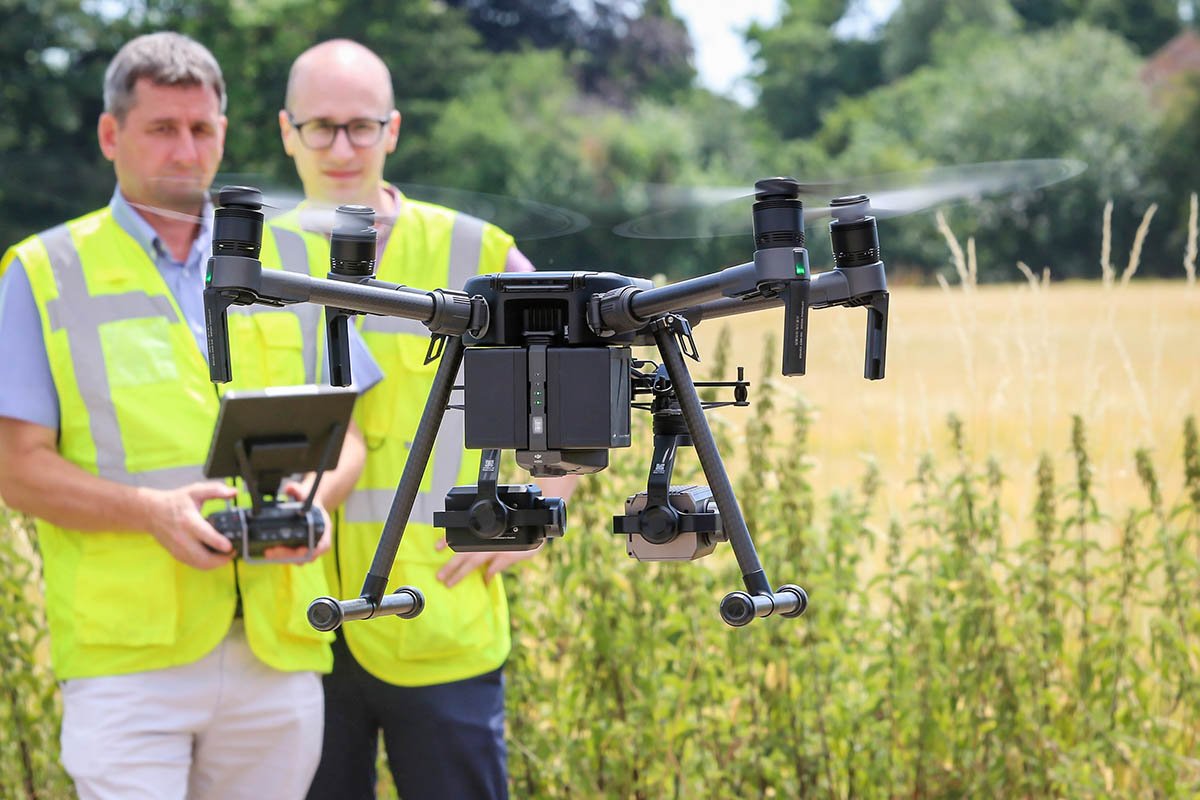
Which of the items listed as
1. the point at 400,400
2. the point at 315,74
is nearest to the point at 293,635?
the point at 400,400

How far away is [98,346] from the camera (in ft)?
10.3

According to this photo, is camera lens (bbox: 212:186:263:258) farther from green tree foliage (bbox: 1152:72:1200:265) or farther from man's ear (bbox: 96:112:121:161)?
green tree foliage (bbox: 1152:72:1200:265)

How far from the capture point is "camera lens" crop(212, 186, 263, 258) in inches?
58.2

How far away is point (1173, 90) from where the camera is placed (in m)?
49.5

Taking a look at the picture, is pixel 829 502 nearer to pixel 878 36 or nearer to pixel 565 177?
pixel 565 177

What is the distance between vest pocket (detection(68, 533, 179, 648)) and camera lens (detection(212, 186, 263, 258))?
70.9 inches

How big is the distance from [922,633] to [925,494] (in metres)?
0.41

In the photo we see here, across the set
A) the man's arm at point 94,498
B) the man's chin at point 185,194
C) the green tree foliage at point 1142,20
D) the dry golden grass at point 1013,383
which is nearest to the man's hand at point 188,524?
the man's arm at point 94,498

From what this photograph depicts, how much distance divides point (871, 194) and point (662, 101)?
5579cm

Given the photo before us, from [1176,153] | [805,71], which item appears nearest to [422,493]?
[1176,153]

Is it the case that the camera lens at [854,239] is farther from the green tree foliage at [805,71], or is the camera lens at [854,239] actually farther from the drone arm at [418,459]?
the green tree foliage at [805,71]

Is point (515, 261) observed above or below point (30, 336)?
above

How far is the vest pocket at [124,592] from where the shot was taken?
311 centimetres

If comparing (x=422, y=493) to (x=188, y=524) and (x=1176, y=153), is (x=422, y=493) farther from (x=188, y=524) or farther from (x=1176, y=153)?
(x=1176, y=153)
